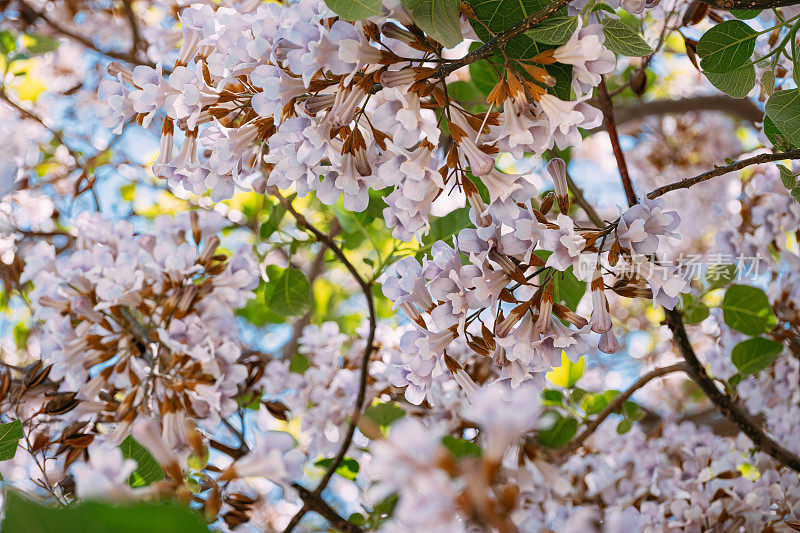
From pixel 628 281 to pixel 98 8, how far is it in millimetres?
3409

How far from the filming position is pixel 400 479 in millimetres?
421

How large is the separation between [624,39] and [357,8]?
33cm

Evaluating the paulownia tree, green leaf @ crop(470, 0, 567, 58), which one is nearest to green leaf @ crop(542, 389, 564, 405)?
the paulownia tree

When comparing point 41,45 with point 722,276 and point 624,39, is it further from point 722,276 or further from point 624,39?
point 722,276

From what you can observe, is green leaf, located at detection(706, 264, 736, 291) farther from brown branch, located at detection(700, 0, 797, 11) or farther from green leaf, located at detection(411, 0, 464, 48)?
green leaf, located at detection(411, 0, 464, 48)

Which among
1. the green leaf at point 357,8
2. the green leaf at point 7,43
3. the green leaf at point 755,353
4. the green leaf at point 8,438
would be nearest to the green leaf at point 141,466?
the green leaf at point 8,438

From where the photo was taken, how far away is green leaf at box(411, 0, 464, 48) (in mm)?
698

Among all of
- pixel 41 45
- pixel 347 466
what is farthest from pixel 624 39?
pixel 41 45

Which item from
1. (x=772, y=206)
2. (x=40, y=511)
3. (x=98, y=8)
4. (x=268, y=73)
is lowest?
(x=40, y=511)

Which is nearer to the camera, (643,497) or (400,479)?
(400,479)

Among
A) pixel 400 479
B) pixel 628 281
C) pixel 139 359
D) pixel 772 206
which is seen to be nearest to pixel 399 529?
pixel 400 479

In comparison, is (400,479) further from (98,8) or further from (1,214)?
(98,8)

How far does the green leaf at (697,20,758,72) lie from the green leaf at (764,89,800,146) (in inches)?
2.9

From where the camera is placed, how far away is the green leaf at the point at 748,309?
142 centimetres
